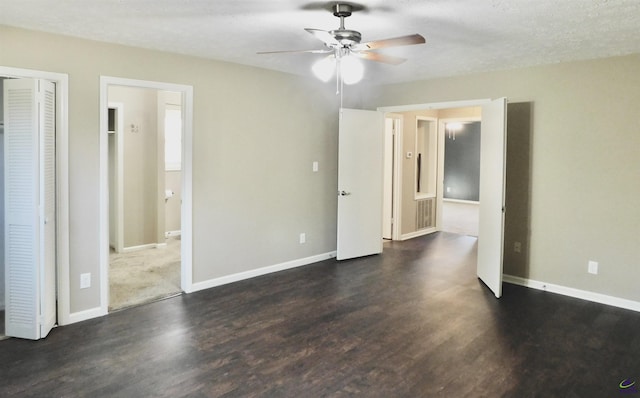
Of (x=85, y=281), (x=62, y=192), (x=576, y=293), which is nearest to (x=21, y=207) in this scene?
(x=62, y=192)

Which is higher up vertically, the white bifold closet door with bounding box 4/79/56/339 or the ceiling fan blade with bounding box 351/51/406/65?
the ceiling fan blade with bounding box 351/51/406/65

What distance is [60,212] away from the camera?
3432mm

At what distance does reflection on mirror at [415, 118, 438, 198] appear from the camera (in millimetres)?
7848

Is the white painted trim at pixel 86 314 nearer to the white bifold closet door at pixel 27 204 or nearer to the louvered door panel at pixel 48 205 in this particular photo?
the louvered door panel at pixel 48 205

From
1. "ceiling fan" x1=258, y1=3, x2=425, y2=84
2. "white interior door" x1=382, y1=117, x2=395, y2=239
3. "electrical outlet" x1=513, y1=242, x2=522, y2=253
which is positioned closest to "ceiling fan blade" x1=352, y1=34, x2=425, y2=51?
"ceiling fan" x1=258, y1=3, x2=425, y2=84

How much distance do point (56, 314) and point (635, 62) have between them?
5.61 m

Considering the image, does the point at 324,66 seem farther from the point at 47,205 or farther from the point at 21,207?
the point at 21,207

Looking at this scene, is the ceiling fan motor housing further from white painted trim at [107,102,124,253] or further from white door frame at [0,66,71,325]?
white painted trim at [107,102,124,253]

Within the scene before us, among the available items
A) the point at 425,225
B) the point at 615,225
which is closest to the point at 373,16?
the point at 615,225

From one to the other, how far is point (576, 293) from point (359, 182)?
280 centimetres

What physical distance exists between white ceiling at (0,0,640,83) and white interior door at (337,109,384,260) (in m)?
1.58

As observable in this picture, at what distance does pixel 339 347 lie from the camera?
313cm

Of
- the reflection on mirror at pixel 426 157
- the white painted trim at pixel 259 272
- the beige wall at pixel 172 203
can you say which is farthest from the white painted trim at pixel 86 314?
the reflection on mirror at pixel 426 157

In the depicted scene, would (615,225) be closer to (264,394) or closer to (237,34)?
(264,394)
